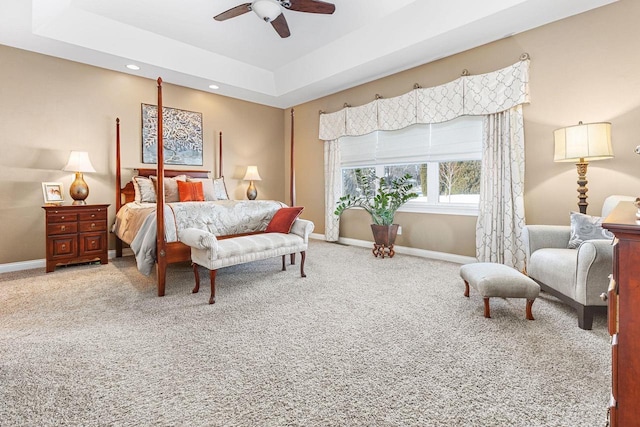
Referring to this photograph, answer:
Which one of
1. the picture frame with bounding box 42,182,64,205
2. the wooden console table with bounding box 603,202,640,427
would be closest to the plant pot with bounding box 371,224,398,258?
the wooden console table with bounding box 603,202,640,427

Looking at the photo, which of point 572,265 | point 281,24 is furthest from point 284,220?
point 572,265

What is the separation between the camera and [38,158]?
388cm

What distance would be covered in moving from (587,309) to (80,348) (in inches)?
129

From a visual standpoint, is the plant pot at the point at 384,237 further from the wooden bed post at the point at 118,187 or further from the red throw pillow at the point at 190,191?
the wooden bed post at the point at 118,187

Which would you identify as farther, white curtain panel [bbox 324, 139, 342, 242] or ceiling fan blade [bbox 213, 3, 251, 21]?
white curtain panel [bbox 324, 139, 342, 242]

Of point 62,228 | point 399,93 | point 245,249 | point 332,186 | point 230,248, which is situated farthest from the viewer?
point 332,186

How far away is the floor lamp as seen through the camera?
2.60m

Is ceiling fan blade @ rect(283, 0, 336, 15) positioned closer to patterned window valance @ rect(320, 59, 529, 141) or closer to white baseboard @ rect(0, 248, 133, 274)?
patterned window valance @ rect(320, 59, 529, 141)

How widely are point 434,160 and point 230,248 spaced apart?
3.06m

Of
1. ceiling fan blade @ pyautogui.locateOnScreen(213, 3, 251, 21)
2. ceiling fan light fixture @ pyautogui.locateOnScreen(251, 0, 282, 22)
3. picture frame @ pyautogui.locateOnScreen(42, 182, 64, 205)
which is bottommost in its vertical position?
picture frame @ pyautogui.locateOnScreen(42, 182, 64, 205)

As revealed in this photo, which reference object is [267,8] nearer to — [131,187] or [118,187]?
[131,187]

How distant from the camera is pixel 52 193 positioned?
385 centimetres

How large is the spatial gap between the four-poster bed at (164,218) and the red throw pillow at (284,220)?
9.5 inches

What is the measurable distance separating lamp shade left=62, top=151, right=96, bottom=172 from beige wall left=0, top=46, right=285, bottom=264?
0.37m
